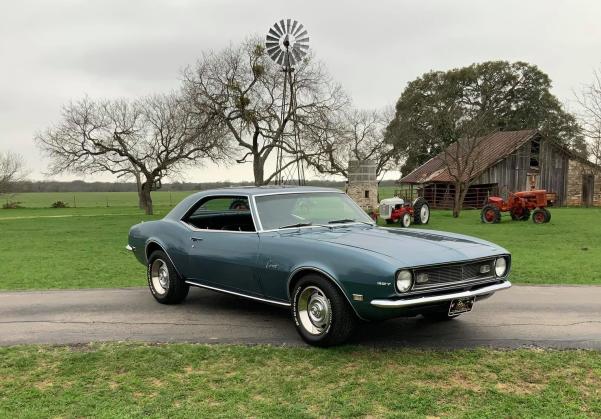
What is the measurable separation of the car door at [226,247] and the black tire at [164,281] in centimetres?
35

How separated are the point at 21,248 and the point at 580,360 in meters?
15.7

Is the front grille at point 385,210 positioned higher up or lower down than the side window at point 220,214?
lower down

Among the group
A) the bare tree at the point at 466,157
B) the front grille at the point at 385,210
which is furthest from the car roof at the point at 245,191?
the bare tree at the point at 466,157

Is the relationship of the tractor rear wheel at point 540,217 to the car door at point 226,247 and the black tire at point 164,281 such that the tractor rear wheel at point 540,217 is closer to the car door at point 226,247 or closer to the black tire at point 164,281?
the car door at point 226,247

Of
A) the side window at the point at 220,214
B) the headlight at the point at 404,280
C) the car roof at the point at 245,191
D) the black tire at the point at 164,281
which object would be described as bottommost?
the black tire at the point at 164,281

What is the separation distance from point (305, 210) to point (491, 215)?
2078 centimetres

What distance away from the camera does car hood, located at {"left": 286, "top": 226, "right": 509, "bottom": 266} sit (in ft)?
15.8

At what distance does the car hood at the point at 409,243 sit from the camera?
190 inches

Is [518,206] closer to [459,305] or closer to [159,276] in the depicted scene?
[159,276]

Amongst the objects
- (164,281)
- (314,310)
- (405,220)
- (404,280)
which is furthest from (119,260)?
(405,220)

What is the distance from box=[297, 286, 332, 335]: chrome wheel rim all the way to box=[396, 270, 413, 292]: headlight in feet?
2.21

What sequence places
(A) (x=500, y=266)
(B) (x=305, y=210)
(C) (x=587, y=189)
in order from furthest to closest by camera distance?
1. (C) (x=587, y=189)
2. (B) (x=305, y=210)
3. (A) (x=500, y=266)

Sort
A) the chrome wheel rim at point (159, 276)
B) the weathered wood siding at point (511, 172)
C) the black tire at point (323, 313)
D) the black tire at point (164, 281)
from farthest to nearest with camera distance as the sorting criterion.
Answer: the weathered wood siding at point (511, 172) < the chrome wheel rim at point (159, 276) < the black tire at point (164, 281) < the black tire at point (323, 313)

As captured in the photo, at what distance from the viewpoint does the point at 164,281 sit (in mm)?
7082
